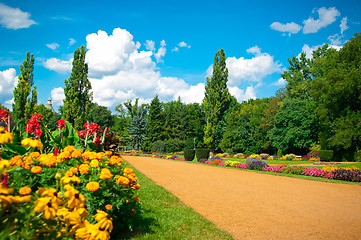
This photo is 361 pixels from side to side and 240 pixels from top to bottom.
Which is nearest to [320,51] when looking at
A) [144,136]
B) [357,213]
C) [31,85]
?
[144,136]

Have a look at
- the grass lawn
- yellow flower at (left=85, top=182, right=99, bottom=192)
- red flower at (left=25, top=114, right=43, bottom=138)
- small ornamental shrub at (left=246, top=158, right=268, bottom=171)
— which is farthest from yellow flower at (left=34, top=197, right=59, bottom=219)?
small ornamental shrub at (left=246, top=158, right=268, bottom=171)

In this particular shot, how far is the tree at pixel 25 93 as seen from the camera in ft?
92.4

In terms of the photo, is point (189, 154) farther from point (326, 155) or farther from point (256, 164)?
point (326, 155)

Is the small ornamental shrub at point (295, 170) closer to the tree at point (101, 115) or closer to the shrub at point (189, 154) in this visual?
the shrub at point (189, 154)

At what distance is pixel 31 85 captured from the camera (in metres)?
29.7

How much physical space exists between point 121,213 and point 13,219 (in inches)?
85.4

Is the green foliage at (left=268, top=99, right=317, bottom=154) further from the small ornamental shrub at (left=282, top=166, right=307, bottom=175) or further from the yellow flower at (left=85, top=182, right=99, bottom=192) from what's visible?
the yellow flower at (left=85, top=182, right=99, bottom=192)

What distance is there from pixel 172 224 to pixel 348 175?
9.83m

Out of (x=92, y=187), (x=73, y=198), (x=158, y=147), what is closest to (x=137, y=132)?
(x=158, y=147)

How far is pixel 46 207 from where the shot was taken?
155cm

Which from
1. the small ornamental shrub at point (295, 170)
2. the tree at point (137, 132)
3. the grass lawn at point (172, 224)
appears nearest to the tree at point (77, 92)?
the tree at point (137, 132)

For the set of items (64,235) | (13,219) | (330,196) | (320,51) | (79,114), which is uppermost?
(320,51)

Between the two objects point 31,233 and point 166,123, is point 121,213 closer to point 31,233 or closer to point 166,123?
point 31,233

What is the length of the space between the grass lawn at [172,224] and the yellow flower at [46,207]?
7.17 feet
